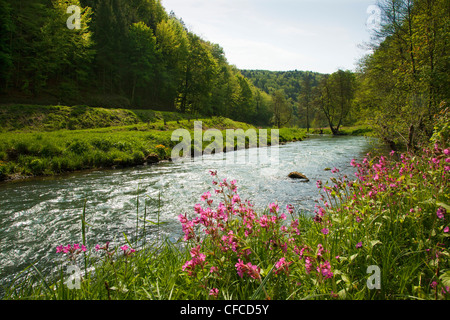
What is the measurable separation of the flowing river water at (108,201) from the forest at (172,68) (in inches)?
184

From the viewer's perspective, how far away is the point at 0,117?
17.1 meters

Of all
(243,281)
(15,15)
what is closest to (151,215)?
(243,281)

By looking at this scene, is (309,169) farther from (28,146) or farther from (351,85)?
(351,85)

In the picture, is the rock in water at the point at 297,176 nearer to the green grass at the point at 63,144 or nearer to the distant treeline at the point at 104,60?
the green grass at the point at 63,144

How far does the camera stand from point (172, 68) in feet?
160

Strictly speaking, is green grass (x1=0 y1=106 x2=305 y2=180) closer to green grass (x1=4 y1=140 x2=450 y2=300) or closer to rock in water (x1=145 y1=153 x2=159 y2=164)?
rock in water (x1=145 y1=153 x2=159 y2=164)

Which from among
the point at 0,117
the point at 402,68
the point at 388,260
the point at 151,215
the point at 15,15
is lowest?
the point at 151,215

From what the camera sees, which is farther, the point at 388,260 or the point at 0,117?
the point at 0,117

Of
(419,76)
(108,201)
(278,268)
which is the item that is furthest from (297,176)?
(278,268)

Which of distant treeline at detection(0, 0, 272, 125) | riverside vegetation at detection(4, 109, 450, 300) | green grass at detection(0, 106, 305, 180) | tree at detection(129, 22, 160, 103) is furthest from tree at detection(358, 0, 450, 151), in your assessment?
tree at detection(129, 22, 160, 103)

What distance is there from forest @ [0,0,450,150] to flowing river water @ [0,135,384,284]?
4.69 meters

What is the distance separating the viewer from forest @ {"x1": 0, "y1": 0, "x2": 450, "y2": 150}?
10469mm

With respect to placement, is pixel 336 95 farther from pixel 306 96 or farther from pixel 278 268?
pixel 278 268

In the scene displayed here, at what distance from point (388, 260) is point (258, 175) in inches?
344
